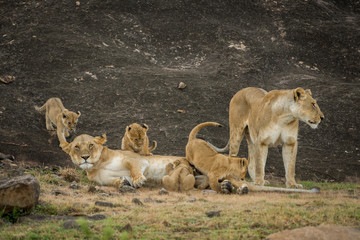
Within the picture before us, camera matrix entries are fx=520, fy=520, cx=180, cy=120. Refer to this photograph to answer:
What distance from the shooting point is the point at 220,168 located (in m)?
9.09

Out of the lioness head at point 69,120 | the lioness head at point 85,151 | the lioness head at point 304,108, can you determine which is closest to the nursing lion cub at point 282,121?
the lioness head at point 304,108

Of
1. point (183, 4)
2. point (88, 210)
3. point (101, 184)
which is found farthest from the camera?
point (183, 4)

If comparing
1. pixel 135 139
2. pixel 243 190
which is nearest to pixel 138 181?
pixel 135 139

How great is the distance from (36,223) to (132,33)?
15093 mm

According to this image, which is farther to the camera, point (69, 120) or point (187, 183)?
point (69, 120)

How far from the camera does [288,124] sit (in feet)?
32.2

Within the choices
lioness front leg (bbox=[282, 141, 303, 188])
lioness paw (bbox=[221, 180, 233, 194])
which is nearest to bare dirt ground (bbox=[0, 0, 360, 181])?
lioness front leg (bbox=[282, 141, 303, 188])

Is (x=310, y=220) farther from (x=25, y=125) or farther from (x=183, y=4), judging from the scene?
(x=183, y=4)

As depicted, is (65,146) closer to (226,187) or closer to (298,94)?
(226,187)

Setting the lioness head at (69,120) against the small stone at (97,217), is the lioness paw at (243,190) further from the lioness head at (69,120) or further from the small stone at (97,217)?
the lioness head at (69,120)

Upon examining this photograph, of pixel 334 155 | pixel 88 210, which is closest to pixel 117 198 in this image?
pixel 88 210

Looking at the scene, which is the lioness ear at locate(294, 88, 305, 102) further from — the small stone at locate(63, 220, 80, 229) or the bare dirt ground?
the small stone at locate(63, 220, 80, 229)

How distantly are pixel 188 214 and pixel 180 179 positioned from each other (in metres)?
2.50

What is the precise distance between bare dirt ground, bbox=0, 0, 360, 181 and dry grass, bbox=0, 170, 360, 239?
165 inches
